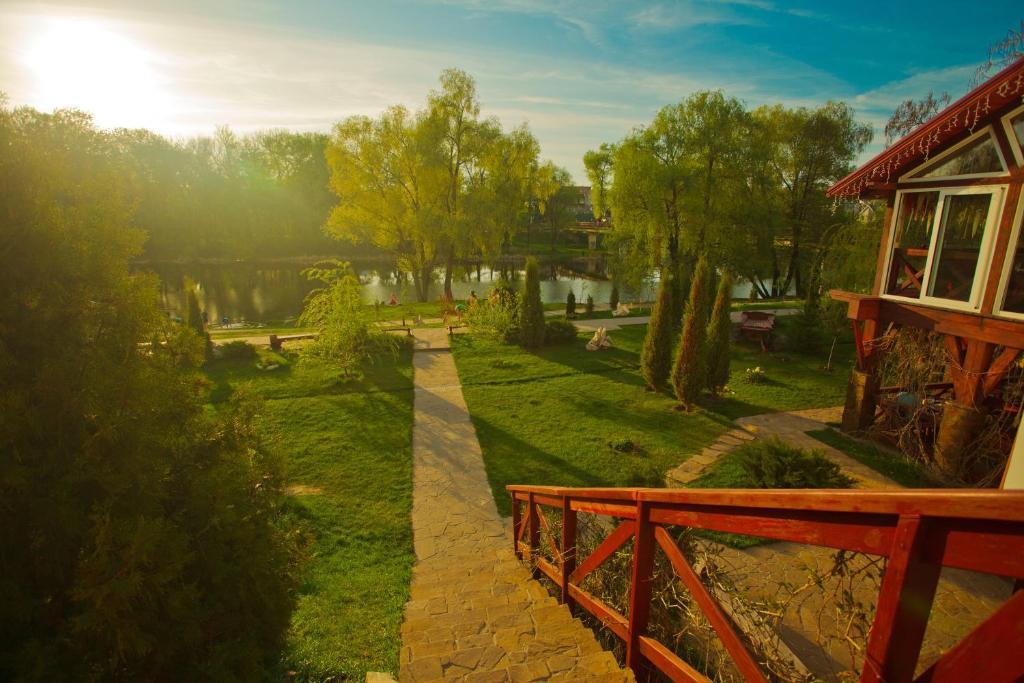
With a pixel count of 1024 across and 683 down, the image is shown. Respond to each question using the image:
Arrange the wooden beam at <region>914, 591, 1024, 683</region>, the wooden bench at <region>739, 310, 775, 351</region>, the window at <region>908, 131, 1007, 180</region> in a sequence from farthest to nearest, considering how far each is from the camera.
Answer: the wooden bench at <region>739, 310, 775, 351</region>
the window at <region>908, 131, 1007, 180</region>
the wooden beam at <region>914, 591, 1024, 683</region>

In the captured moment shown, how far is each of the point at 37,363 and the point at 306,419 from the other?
8.79m

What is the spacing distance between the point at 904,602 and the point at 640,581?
1570 millimetres

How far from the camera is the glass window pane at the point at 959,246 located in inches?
311

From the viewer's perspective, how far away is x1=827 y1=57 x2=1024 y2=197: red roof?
6.49 meters

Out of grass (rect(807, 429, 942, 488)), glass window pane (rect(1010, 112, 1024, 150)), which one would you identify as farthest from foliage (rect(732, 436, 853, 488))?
glass window pane (rect(1010, 112, 1024, 150))

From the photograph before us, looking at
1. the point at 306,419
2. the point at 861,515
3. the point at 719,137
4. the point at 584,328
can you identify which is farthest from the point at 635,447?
the point at 719,137

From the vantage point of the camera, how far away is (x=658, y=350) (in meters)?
12.5

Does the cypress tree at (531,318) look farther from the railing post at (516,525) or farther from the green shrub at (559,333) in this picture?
the railing post at (516,525)

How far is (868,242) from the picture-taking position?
15758 millimetres

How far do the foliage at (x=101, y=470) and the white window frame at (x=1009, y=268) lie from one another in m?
9.83

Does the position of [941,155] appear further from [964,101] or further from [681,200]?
[681,200]

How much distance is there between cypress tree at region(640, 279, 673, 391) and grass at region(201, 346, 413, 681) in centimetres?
598

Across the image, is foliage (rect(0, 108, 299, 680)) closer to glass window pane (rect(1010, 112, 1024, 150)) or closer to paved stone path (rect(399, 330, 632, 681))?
paved stone path (rect(399, 330, 632, 681))

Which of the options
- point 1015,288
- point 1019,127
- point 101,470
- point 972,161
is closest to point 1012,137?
point 1019,127
